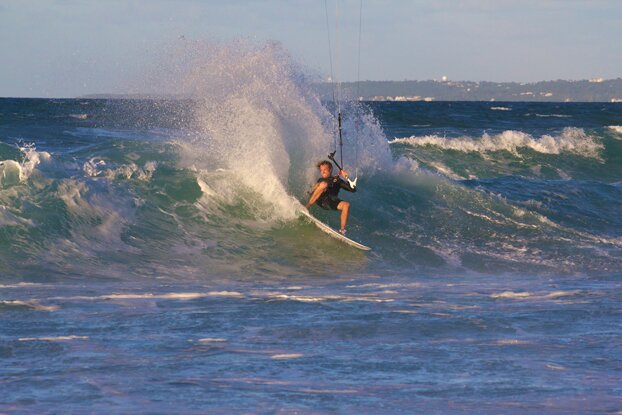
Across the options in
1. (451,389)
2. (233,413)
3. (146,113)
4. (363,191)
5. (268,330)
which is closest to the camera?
(233,413)

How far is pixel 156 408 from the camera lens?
5.44 meters

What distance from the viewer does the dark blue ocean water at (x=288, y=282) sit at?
232 inches

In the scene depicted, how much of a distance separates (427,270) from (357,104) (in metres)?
7.75

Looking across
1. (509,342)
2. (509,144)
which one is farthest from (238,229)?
(509,144)

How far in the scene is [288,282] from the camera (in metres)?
10.2

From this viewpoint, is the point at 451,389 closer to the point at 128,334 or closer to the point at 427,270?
the point at 128,334

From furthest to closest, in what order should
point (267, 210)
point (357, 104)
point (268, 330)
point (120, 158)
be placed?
1. point (357, 104)
2. point (120, 158)
3. point (267, 210)
4. point (268, 330)

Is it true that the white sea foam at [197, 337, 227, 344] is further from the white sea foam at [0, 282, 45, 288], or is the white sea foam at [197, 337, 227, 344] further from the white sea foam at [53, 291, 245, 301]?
the white sea foam at [0, 282, 45, 288]

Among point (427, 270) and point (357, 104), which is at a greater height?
point (357, 104)

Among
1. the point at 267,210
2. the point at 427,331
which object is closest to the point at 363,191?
the point at 267,210

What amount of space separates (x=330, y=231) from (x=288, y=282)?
2.95 m

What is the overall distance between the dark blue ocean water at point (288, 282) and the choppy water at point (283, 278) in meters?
0.03

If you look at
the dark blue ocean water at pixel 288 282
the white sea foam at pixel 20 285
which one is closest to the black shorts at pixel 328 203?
the dark blue ocean water at pixel 288 282

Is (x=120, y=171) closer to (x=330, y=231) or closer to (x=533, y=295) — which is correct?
(x=330, y=231)
